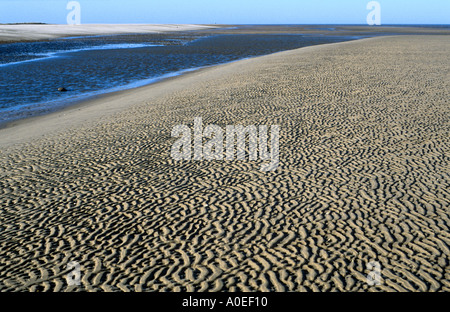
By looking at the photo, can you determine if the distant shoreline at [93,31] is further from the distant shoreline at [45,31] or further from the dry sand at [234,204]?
the dry sand at [234,204]

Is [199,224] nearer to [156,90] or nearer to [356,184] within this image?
[356,184]

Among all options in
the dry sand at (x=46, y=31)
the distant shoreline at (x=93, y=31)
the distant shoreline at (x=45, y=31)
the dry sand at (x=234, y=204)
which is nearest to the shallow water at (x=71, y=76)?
the dry sand at (x=234, y=204)

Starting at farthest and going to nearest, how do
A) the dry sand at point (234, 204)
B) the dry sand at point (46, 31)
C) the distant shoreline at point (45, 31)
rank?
the dry sand at point (46, 31) → the distant shoreline at point (45, 31) → the dry sand at point (234, 204)

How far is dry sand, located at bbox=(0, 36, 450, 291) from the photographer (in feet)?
18.3

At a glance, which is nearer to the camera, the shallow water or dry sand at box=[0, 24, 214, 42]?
the shallow water

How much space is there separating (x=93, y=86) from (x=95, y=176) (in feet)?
52.1

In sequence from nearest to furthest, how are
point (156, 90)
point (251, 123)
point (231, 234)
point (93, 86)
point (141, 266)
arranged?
1. point (141, 266)
2. point (231, 234)
3. point (251, 123)
4. point (156, 90)
5. point (93, 86)

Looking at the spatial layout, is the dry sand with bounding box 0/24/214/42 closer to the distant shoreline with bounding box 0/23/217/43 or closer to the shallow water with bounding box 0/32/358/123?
the distant shoreline with bounding box 0/23/217/43

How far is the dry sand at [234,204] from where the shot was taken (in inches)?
219

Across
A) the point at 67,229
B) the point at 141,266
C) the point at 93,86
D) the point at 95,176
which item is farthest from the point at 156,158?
the point at 93,86

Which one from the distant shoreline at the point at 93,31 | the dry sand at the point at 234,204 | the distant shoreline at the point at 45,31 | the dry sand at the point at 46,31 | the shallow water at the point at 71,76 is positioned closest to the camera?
the dry sand at the point at 234,204

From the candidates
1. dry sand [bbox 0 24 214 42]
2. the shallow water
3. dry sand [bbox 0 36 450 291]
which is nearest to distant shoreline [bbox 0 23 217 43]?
dry sand [bbox 0 24 214 42]

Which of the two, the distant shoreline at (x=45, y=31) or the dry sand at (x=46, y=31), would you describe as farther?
the dry sand at (x=46, y=31)

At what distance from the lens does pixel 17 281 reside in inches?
217
